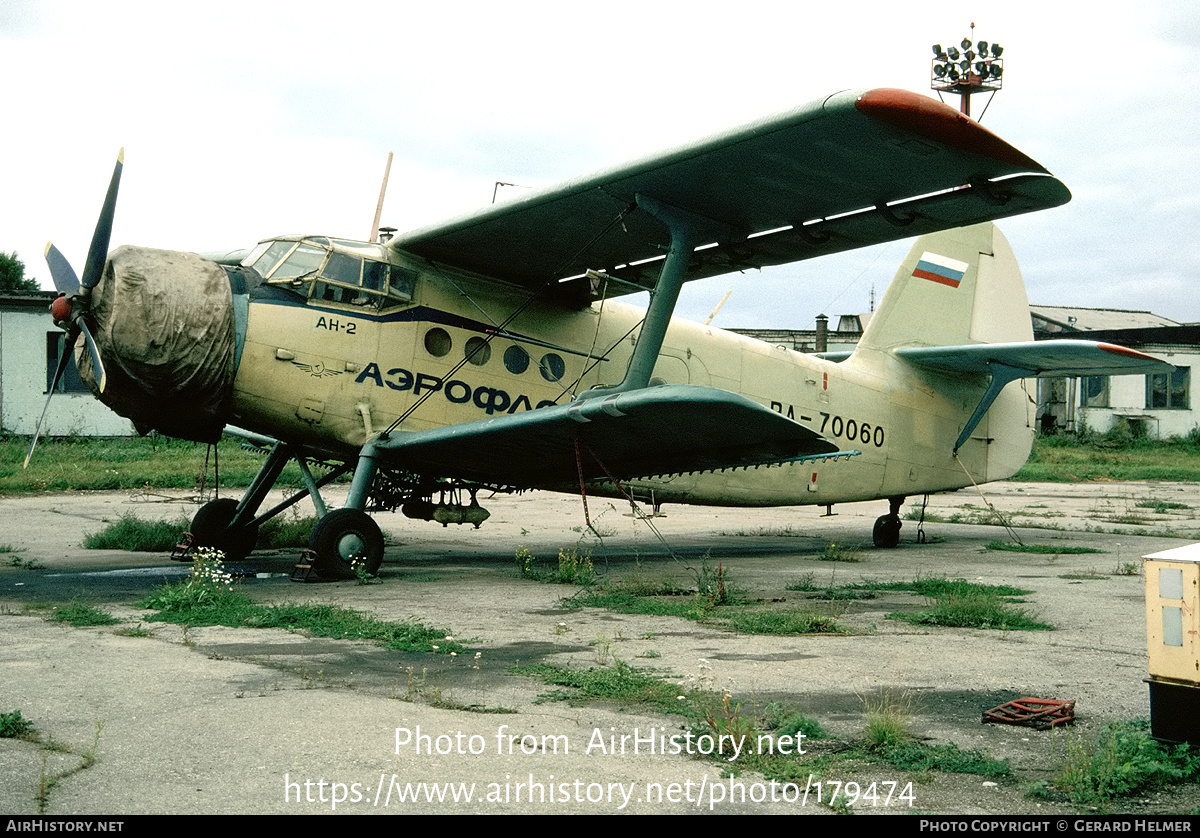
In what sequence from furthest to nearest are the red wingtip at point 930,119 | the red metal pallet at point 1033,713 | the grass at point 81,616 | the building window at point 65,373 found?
1. the building window at point 65,373
2. the red wingtip at point 930,119
3. the grass at point 81,616
4. the red metal pallet at point 1033,713

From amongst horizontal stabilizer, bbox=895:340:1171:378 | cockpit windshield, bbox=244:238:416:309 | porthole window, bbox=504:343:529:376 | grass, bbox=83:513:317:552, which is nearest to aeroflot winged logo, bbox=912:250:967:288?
horizontal stabilizer, bbox=895:340:1171:378

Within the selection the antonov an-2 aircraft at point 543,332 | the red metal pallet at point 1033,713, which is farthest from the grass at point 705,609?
the red metal pallet at point 1033,713

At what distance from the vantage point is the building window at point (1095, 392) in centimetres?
4194

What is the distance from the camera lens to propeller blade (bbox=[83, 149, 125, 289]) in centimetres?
810

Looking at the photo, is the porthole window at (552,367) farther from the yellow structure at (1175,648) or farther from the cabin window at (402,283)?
the yellow structure at (1175,648)

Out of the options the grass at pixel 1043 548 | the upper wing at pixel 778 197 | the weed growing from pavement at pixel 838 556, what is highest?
the upper wing at pixel 778 197

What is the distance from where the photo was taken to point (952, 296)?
13164 millimetres

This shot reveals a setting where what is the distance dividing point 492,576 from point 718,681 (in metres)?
4.52

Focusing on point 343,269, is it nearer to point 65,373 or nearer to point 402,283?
point 402,283

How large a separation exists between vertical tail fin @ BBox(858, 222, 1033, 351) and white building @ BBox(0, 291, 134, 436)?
23990 millimetres

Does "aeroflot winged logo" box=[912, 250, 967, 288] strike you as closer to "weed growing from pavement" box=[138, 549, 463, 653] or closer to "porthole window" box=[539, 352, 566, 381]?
"porthole window" box=[539, 352, 566, 381]

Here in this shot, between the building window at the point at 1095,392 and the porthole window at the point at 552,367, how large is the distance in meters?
37.4

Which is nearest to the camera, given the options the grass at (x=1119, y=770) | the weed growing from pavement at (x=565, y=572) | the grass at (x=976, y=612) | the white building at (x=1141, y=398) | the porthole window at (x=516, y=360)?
the grass at (x=1119, y=770)

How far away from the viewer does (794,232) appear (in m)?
9.48
